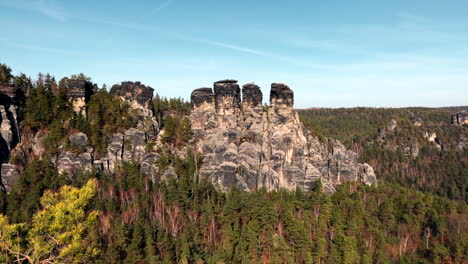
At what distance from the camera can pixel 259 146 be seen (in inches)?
Answer: 2549

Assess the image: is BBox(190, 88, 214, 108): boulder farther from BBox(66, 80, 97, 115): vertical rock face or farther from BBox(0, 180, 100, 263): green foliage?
BBox(0, 180, 100, 263): green foliage

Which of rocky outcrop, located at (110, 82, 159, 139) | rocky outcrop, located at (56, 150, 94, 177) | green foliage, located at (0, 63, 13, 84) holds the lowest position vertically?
rocky outcrop, located at (56, 150, 94, 177)

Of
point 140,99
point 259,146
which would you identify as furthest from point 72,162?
point 259,146

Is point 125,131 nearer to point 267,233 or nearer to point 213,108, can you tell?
point 213,108

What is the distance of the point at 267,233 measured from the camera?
4162cm

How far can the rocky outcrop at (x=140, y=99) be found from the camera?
226 feet

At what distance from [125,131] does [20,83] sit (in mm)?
29624

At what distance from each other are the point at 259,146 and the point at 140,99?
3497 centimetres

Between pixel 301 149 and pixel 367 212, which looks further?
pixel 301 149

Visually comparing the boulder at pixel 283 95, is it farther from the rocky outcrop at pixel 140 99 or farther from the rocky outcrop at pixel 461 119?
the rocky outcrop at pixel 461 119

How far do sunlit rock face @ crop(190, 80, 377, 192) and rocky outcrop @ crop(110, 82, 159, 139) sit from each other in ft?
35.3

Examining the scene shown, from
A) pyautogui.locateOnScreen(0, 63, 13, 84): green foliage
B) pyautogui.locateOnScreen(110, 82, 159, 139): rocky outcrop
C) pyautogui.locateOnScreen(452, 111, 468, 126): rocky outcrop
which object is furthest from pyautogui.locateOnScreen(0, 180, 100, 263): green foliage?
pyautogui.locateOnScreen(452, 111, 468, 126): rocky outcrop

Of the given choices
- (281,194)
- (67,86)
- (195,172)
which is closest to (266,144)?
(281,194)

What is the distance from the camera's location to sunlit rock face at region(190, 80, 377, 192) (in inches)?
2365
